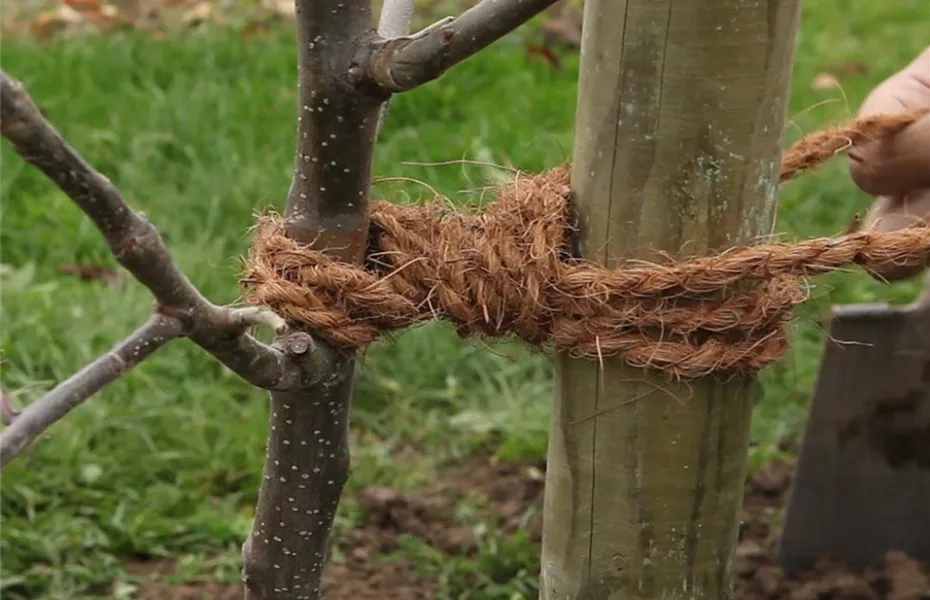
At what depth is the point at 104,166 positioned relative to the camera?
3.30 m

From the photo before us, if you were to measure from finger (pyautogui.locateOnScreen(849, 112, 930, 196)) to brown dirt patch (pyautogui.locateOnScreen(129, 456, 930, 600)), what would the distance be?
2.16 ft

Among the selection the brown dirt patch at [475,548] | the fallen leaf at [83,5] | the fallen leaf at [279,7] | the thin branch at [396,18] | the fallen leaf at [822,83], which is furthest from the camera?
the fallen leaf at [279,7]

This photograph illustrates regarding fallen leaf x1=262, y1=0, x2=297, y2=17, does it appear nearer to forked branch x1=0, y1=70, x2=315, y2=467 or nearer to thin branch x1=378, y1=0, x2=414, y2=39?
thin branch x1=378, y1=0, x2=414, y2=39

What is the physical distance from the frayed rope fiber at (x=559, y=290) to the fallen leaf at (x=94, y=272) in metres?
1.88

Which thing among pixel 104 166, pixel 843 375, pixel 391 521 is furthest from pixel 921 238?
pixel 104 166

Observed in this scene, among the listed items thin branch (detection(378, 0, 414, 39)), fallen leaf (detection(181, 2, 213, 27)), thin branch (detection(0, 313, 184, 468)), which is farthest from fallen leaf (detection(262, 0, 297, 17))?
thin branch (detection(0, 313, 184, 468))

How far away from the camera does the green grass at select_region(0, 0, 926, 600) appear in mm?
2107

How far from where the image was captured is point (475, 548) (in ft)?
6.89

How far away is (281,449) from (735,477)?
1.42 ft

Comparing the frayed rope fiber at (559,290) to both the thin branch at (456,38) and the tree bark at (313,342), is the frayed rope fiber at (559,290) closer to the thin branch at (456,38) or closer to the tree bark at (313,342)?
the tree bark at (313,342)

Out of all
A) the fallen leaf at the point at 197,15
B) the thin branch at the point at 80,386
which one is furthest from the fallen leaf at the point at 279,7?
the thin branch at the point at 80,386

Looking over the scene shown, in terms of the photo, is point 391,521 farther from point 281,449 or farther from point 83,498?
point 281,449

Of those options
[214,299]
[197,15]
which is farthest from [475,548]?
[197,15]

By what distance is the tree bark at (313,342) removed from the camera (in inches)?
40.0
